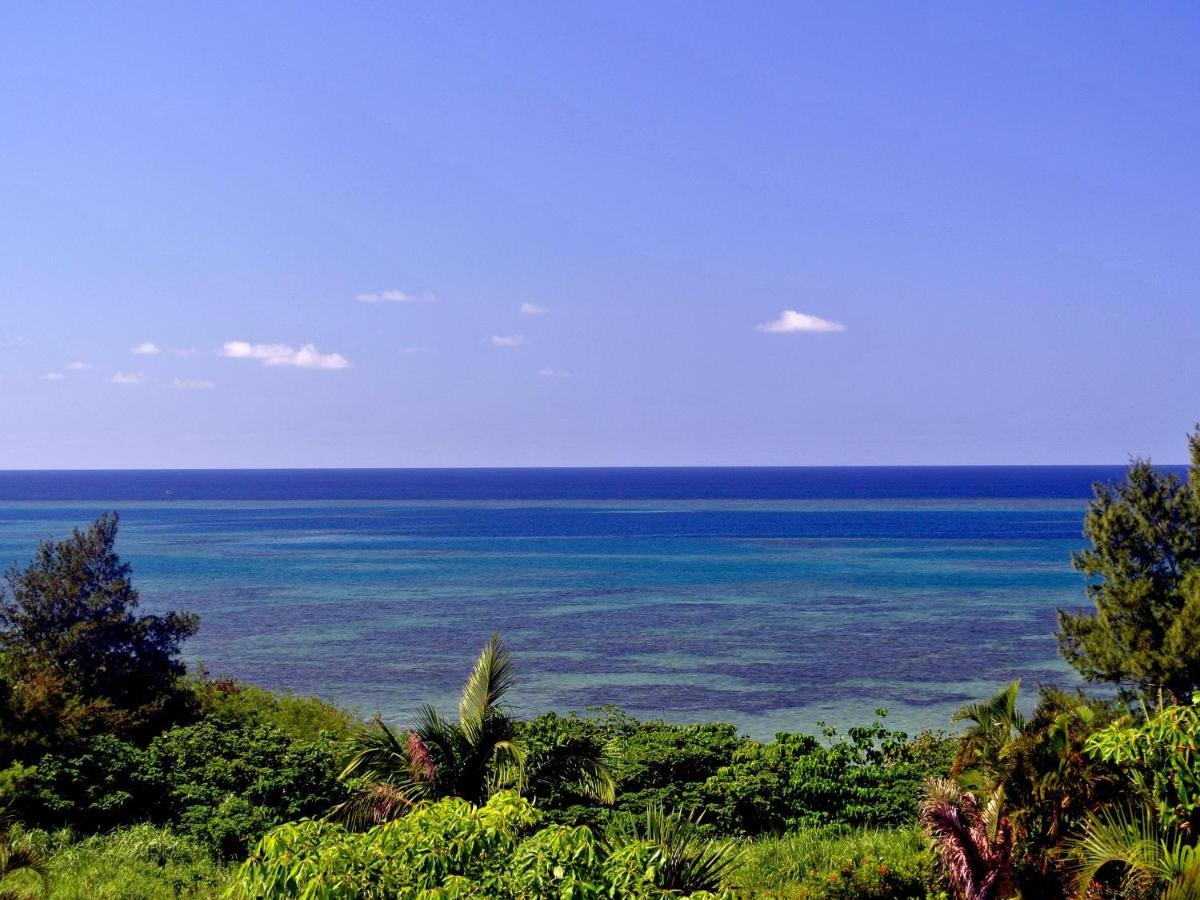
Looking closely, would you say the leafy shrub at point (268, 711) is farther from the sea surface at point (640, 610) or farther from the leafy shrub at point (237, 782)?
the sea surface at point (640, 610)

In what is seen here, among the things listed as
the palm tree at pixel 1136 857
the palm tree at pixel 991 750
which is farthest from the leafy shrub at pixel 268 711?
the palm tree at pixel 1136 857

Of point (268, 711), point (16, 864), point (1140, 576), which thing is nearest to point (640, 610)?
point (268, 711)

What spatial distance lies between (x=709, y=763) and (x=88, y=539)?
19.3m

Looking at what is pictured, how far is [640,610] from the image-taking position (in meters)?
65.2

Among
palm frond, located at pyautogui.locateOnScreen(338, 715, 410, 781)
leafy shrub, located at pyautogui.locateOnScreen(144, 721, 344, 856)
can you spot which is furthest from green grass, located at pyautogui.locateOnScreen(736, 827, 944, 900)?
leafy shrub, located at pyautogui.locateOnScreen(144, 721, 344, 856)

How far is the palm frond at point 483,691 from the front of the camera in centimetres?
1581

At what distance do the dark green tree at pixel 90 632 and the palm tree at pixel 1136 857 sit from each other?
23.2 meters

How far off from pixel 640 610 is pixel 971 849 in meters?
53.6

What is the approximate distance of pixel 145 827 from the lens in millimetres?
19219

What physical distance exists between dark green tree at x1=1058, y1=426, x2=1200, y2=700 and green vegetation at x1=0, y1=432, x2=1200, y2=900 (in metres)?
0.07

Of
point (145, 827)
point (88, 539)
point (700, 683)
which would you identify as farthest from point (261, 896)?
point (700, 683)

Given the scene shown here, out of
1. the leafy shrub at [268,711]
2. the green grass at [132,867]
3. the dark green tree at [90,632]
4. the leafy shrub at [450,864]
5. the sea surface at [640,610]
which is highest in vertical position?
the leafy shrub at [450,864]

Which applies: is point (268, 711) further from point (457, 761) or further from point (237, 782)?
point (457, 761)

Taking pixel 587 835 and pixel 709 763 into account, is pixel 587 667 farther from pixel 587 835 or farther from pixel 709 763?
pixel 587 835
